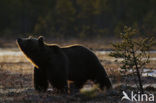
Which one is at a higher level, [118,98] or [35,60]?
[35,60]

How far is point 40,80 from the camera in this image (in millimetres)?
9016

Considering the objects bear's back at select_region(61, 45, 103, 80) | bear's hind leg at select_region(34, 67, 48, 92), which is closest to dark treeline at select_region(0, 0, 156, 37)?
bear's back at select_region(61, 45, 103, 80)

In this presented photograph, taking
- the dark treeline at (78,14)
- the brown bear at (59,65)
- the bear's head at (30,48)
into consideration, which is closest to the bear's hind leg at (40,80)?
the brown bear at (59,65)

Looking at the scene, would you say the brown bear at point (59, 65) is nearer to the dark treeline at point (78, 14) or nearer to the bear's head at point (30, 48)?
the bear's head at point (30, 48)

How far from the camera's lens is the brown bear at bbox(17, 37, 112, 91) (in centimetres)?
877

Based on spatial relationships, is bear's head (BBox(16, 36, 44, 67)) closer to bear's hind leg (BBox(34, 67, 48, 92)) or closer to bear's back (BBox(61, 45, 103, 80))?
bear's hind leg (BBox(34, 67, 48, 92))

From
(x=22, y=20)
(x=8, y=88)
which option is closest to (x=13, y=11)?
(x=22, y=20)

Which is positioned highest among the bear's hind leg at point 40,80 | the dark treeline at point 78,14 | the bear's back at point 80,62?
the dark treeline at point 78,14

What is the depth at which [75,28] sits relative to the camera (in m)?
54.3

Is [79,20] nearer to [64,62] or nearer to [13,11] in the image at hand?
[13,11]

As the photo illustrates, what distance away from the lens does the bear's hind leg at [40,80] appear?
898 cm

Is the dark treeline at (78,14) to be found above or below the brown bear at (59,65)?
above

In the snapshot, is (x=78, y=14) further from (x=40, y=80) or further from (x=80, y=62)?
(x=40, y=80)

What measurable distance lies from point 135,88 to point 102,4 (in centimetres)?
4793
